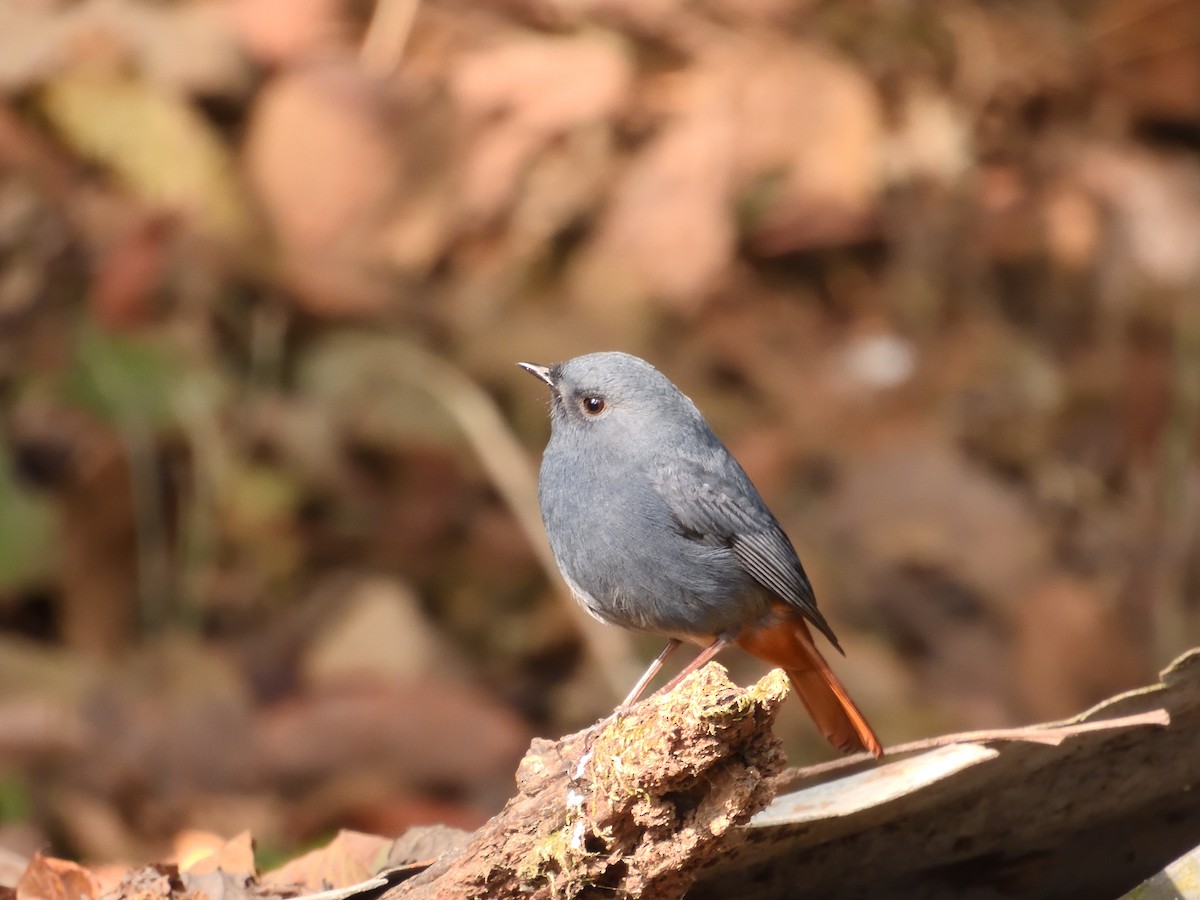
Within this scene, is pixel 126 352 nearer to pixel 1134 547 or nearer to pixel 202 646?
pixel 202 646

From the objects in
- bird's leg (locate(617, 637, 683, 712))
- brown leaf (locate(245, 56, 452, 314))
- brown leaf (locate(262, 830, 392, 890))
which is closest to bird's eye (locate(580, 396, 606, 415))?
bird's leg (locate(617, 637, 683, 712))

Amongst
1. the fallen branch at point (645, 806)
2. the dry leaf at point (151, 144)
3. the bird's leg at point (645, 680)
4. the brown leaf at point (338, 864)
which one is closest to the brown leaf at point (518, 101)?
the dry leaf at point (151, 144)

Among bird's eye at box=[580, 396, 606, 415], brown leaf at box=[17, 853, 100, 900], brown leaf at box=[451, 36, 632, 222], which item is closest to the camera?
brown leaf at box=[17, 853, 100, 900]

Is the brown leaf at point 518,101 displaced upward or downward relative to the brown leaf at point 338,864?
upward

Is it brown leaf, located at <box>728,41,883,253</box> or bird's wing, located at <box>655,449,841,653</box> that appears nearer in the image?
bird's wing, located at <box>655,449,841,653</box>

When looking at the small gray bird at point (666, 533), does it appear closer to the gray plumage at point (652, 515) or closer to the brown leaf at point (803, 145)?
the gray plumage at point (652, 515)

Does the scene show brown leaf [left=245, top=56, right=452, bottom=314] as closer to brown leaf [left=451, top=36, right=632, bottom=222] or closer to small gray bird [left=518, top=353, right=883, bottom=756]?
brown leaf [left=451, top=36, right=632, bottom=222]

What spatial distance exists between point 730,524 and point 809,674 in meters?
0.45

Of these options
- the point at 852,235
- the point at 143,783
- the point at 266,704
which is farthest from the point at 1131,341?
the point at 143,783

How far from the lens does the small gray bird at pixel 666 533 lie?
358 cm

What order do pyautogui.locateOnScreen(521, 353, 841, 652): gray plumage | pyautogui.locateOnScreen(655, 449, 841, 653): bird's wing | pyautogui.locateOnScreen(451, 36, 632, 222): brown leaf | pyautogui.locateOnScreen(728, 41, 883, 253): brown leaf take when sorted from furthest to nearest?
pyautogui.locateOnScreen(728, 41, 883, 253): brown leaf → pyautogui.locateOnScreen(451, 36, 632, 222): brown leaf → pyautogui.locateOnScreen(655, 449, 841, 653): bird's wing → pyautogui.locateOnScreen(521, 353, 841, 652): gray plumage

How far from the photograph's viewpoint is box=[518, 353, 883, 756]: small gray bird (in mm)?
3582

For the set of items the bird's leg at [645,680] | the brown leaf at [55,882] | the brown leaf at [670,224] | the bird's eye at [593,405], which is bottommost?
the bird's leg at [645,680]

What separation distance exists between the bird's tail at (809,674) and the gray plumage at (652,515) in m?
0.08
